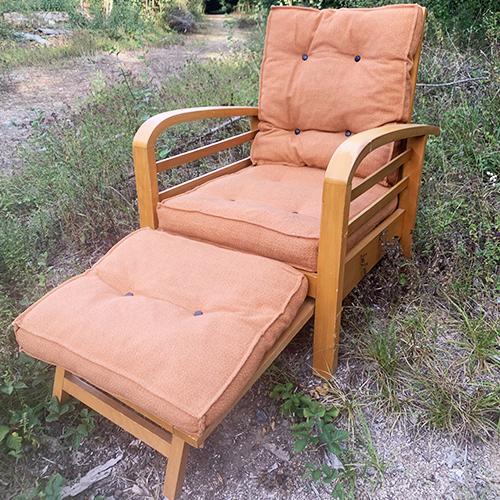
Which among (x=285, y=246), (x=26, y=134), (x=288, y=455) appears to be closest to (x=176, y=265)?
(x=285, y=246)

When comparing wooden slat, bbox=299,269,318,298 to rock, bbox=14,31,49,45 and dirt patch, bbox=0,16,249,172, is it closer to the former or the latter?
dirt patch, bbox=0,16,249,172

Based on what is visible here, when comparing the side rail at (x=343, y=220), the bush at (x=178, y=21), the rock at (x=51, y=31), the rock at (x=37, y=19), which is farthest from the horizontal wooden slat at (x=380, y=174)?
the rock at (x=37, y=19)

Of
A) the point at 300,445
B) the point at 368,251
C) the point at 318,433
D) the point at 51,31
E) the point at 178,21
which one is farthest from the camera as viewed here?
the point at 178,21

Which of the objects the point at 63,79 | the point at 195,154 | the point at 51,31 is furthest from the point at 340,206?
the point at 51,31

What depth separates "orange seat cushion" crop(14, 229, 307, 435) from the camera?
1.00 meters

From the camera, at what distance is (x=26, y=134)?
11.9 feet

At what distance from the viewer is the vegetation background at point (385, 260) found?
1.39 m

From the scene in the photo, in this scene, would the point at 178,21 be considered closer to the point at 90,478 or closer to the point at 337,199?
the point at 337,199

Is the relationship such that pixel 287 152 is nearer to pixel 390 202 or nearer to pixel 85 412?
pixel 390 202

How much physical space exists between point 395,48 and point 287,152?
57 centimetres

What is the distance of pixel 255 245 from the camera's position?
1440mm

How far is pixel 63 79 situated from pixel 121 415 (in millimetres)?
4320

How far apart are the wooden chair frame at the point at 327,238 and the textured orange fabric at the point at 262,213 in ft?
0.17

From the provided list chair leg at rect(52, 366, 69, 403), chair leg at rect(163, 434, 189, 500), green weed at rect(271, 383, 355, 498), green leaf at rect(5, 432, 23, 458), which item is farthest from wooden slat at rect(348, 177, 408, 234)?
green leaf at rect(5, 432, 23, 458)
